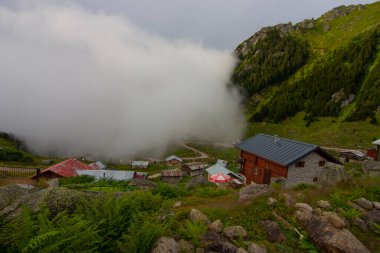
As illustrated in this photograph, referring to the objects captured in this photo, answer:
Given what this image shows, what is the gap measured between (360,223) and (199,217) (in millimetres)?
7023

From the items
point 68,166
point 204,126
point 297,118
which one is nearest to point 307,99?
point 297,118

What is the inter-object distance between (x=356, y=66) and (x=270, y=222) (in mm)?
160099

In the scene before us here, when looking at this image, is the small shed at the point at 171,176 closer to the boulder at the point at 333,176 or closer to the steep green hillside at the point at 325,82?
the boulder at the point at 333,176

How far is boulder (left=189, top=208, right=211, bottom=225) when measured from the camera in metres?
11.1

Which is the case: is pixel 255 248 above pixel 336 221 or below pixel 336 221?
below

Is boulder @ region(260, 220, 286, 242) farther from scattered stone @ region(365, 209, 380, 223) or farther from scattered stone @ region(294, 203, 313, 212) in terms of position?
scattered stone @ region(365, 209, 380, 223)

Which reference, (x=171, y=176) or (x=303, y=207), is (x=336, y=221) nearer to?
(x=303, y=207)

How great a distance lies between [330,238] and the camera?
1001 cm

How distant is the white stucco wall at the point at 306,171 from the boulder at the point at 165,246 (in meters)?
28.1

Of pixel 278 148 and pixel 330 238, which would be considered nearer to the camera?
pixel 330 238

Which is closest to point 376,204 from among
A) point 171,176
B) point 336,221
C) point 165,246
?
point 336,221

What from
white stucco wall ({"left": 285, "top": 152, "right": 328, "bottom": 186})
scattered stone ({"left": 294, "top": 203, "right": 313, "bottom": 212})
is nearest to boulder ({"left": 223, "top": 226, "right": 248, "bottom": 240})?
scattered stone ({"left": 294, "top": 203, "right": 313, "bottom": 212})

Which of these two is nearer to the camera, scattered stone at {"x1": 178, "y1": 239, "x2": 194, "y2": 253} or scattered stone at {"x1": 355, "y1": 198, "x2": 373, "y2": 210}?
scattered stone at {"x1": 178, "y1": 239, "x2": 194, "y2": 253}

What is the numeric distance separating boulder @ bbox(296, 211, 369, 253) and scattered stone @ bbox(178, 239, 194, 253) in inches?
183
